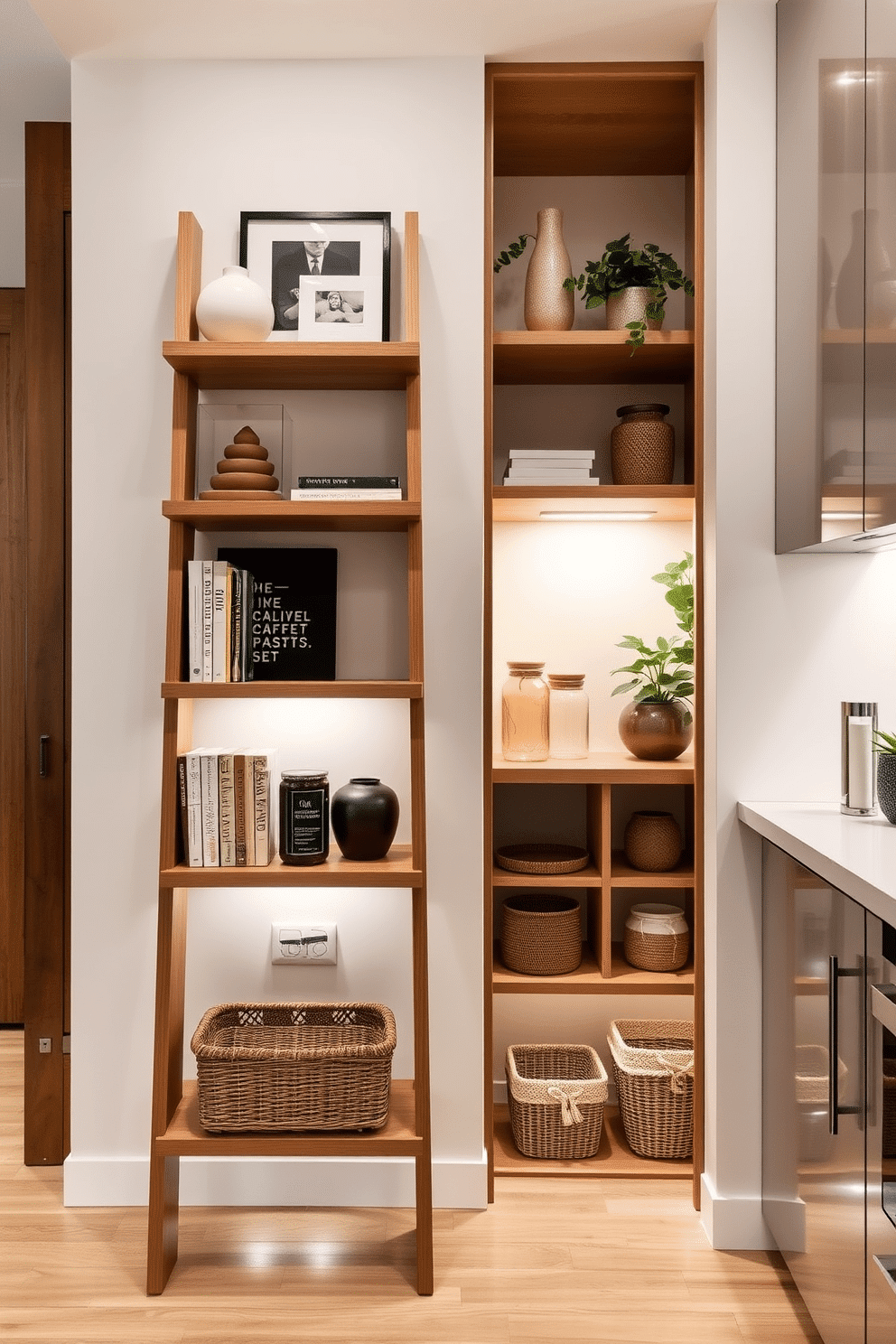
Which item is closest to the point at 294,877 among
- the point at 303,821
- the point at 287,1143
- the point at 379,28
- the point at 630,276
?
the point at 303,821

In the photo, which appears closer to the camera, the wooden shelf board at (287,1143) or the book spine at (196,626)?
the wooden shelf board at (287,1143)

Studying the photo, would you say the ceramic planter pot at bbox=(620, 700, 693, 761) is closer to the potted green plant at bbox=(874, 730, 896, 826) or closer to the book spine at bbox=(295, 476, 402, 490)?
the potted green plant at bbox=(874, 730, 896, 826)

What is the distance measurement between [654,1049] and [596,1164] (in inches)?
12.3

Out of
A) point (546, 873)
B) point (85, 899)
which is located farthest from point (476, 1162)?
point (85, 899)

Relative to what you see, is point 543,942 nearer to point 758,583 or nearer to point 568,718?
point 568,718

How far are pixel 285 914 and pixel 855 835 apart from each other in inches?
48.9

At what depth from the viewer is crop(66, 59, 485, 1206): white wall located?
7.61 feet

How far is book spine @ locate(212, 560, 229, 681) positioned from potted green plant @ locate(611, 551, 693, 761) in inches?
38.3

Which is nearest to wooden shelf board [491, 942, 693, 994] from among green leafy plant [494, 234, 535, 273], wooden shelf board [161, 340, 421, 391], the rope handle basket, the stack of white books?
the rope handle basket

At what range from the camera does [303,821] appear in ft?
7.01

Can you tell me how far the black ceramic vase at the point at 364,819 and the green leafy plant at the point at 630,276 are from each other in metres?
1.18

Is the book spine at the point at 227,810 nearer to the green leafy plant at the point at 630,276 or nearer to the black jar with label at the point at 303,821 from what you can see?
the black jar with label at the point at 303,821

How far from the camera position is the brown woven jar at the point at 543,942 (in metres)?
2.50

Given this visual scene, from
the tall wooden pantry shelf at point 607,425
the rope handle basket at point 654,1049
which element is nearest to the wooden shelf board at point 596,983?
the tall wooden pantry shelf at point 607,425
